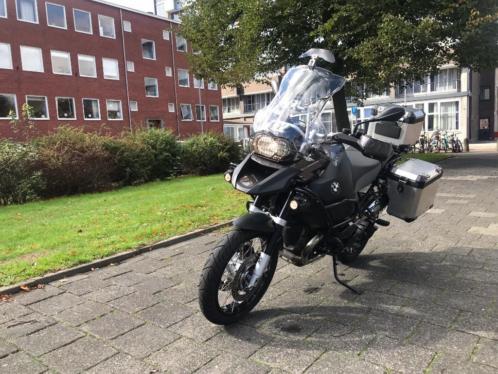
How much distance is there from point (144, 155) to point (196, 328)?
39.4 ft

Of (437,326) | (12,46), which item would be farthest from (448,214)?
(12,46)

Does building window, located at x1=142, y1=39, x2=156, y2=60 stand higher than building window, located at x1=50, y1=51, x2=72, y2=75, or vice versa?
building window, located at x1=142, y1=39, x2=156, y2=60

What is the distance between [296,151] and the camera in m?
3.27

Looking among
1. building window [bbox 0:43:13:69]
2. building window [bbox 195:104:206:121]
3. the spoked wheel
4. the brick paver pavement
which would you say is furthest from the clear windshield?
building window [bbox 195:104:206:121]

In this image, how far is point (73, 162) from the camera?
1243 cm

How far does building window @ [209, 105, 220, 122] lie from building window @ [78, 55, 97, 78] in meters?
13.8

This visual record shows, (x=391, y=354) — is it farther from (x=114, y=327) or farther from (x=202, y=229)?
→ (x=202, y=229)

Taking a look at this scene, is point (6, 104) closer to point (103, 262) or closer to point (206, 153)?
point (206, 153)

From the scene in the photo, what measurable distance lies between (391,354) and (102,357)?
1829 millimetres

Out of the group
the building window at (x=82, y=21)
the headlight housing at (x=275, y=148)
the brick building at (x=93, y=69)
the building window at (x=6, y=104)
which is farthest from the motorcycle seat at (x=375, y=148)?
the building window at (x=82, y=21)

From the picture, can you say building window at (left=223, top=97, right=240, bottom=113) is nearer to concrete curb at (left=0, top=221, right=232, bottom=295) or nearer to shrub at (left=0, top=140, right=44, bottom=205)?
shrub at (left=0, top=140, right=44, bottom=205)

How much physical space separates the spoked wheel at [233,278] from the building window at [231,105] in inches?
2562

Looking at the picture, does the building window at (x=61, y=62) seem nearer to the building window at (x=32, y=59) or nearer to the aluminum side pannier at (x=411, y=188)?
the building window at (x=32, y=59)

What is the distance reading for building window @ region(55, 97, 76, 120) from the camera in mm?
33562
